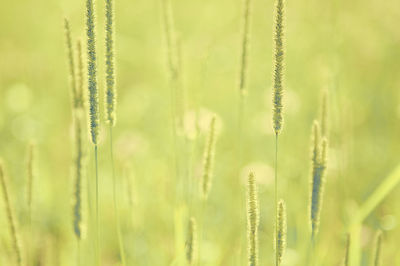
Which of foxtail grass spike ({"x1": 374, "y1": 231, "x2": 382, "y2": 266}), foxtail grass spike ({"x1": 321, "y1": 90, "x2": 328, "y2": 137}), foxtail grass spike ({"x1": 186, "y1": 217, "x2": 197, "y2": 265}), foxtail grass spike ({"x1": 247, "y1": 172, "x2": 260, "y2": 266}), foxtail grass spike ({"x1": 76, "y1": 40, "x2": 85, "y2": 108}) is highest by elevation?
foxtail grass spike ({"x1": 76, "y1": 40, "x2": 85, "y2": 108})

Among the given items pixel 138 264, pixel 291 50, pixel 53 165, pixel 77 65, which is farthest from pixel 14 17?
pixel 77 65

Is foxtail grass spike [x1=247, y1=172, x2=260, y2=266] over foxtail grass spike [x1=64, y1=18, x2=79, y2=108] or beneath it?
beneath

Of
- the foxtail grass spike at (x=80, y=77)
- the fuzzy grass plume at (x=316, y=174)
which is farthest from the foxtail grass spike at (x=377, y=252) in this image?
the foxtail grass spike at (x=80, y=77)

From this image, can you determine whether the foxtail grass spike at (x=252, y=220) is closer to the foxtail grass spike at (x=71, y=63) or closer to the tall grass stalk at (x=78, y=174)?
the tall grass stalk at (x=78, y=174)

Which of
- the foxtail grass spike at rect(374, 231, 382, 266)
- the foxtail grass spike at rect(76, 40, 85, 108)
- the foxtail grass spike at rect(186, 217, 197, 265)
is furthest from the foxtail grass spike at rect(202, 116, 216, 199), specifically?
the foxtail grass spike at rect(374, 231, 382, 266)

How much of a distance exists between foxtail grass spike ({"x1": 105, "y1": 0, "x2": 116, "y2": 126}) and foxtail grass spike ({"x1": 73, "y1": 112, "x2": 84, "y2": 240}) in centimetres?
6

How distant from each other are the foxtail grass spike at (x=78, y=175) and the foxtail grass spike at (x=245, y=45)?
1.40 ft

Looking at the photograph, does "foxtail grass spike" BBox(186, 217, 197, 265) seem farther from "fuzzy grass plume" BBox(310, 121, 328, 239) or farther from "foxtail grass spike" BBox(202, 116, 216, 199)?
"fuzzy grass plume" BBox(310, 121, 328, 239)

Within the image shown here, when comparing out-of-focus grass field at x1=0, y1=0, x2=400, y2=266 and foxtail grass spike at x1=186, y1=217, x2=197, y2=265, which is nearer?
foxtail grass spike at x1=186, y1=217, x2=197, y2=265

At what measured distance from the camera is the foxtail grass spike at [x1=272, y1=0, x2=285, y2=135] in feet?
2.79

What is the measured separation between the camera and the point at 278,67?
0.88 m

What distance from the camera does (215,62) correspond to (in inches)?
152

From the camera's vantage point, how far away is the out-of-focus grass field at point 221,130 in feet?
5.72

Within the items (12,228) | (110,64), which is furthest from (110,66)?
(12,228)
